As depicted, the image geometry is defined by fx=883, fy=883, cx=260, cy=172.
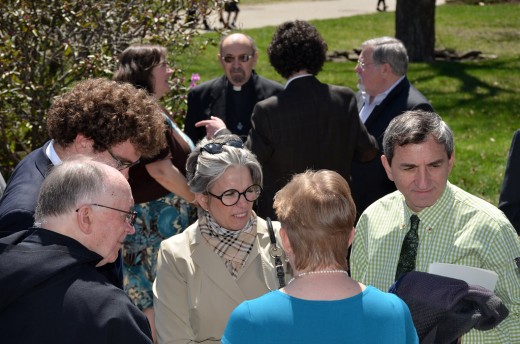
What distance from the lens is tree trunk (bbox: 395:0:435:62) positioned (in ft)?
55.9

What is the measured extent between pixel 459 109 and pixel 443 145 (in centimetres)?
1029

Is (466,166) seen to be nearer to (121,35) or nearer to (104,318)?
(121,35)

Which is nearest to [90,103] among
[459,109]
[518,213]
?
[518,213]

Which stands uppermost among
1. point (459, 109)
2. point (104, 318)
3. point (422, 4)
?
point (104, 318)

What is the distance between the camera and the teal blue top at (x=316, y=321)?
3.00 meters

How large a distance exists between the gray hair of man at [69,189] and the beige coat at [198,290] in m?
1.11

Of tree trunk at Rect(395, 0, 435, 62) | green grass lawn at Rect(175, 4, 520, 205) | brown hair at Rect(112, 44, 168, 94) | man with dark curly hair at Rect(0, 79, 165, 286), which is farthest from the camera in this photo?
tree trunk at Rect(395, 0, 435, 62)

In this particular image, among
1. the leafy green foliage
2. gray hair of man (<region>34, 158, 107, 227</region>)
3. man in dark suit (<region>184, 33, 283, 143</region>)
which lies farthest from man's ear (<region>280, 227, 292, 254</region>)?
the leafy green foliage

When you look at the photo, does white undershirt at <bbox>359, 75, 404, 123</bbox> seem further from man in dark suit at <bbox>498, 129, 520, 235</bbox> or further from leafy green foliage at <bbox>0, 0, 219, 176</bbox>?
leafy green foliage at <bbox>0, 0, 219, 176</bbox>

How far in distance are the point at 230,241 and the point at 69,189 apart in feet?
4.45

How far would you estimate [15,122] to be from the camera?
8.03 m

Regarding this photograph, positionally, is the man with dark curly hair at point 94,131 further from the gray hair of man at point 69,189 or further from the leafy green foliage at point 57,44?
the leafy green foliage at point 57,44

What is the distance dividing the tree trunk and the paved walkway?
7366 mm

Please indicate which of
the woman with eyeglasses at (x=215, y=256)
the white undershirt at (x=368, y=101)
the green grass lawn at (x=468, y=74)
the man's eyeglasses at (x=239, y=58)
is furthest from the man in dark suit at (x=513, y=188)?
the green grass lawn at (x=468, y=74)
